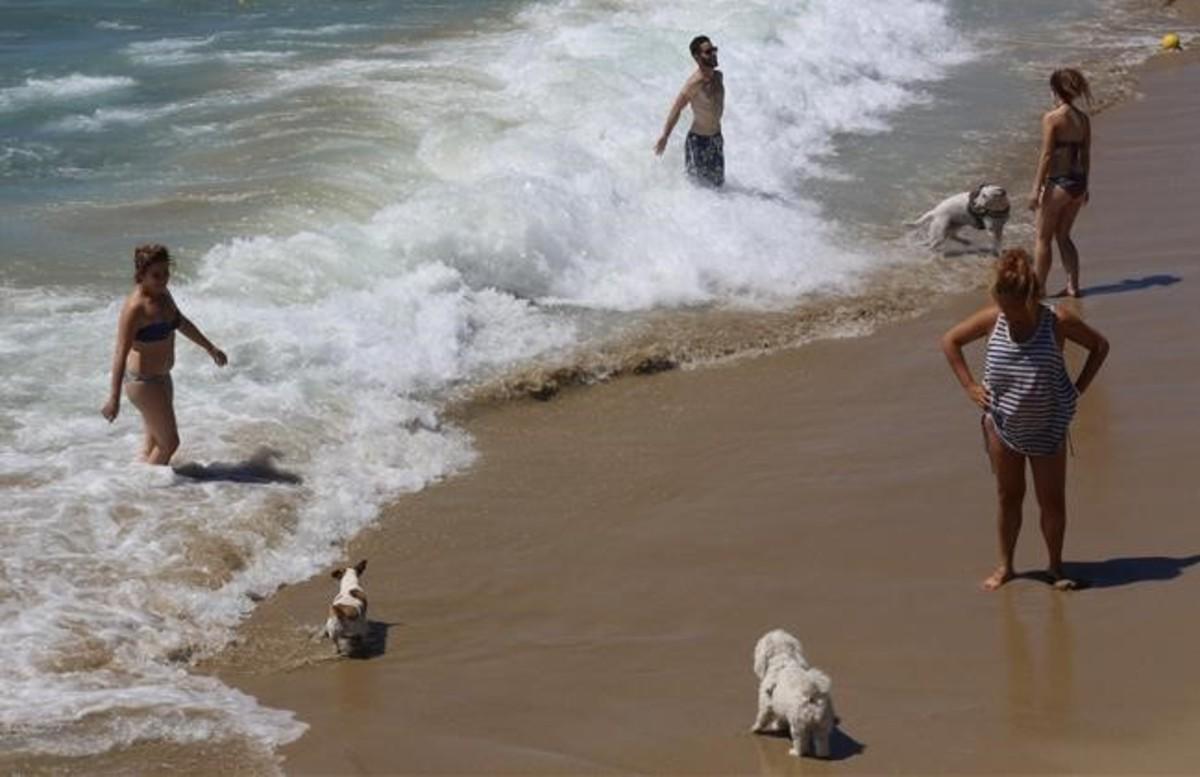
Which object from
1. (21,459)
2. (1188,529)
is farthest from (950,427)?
A: (21,459)

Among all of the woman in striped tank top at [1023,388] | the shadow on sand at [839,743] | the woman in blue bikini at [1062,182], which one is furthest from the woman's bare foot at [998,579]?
the woman in blue bikini at [1062,182]

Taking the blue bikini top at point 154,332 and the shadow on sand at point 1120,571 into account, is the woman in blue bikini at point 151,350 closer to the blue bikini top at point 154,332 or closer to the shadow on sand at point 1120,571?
the blue bikini top at point 154,332

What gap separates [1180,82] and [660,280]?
30.0 ft

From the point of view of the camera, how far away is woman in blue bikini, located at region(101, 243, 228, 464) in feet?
31.8

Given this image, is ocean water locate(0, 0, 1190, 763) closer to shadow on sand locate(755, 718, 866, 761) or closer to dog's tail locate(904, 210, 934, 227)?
dog's tail locate(904, 210, 934, 227)

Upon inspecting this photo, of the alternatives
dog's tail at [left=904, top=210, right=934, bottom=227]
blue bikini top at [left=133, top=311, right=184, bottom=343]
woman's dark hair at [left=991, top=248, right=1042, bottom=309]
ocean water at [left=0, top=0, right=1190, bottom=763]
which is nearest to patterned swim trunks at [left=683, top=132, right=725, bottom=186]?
Result: ocean water at [left=0, top=0, right=1190, bottom=763]

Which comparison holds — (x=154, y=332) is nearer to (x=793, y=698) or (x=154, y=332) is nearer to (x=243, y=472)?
(x=243, y=472)

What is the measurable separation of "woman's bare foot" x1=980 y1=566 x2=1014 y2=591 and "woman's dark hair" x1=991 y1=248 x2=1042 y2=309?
1.17 meters

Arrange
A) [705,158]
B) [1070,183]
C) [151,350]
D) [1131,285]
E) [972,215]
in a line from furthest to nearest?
[705,158] → [972,215] → [1131,285] → [1070,183] → [151,350]

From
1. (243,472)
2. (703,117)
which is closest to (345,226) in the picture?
(703,117)

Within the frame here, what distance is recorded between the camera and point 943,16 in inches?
1018

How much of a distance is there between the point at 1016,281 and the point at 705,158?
27.6 ft

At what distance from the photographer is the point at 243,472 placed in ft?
32.8

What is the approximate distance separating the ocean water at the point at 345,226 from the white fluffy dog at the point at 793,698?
1760 mm
